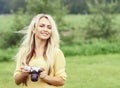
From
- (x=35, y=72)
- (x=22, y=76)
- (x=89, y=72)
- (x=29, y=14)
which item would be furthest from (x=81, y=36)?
(x=35, y=72)

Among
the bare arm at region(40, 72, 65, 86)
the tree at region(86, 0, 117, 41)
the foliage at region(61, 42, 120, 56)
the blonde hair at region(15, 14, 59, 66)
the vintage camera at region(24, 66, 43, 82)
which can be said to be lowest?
the foliage at region(61, 42, 120, 56)

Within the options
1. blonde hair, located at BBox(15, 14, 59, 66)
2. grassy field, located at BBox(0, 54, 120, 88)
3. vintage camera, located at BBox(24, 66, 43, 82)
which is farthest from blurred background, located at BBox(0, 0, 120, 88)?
vintage camera, located at BBox(24, 66, 43, 82)

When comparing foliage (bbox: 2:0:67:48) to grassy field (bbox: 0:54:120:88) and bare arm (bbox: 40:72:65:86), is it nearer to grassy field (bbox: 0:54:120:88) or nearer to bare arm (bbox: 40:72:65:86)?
grassy field (bbox: 0:54:120:88)

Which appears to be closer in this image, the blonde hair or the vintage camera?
the vintage camera

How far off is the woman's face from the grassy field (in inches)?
194

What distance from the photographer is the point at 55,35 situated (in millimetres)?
4129

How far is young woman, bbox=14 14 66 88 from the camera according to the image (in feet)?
13.2

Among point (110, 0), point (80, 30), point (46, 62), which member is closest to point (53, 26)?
point (46, 62)

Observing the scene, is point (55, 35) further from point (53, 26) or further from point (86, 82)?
point (86, 82)

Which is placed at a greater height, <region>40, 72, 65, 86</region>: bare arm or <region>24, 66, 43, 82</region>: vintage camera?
<region>24, 66, 43, 82</region>: vintage camera

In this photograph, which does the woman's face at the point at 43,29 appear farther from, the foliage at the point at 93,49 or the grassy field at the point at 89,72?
the foliage at the point at 93,49

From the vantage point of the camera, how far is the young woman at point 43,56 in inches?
159

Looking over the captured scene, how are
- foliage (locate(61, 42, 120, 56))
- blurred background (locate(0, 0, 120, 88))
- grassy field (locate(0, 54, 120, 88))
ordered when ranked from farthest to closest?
foliage (locate(61, 42, 120, 56))
blurred background (locate(0, 0, 120, 88))
grassy field (locate(0, 54, 120, 88))

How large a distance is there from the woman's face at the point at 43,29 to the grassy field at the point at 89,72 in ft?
16.2
